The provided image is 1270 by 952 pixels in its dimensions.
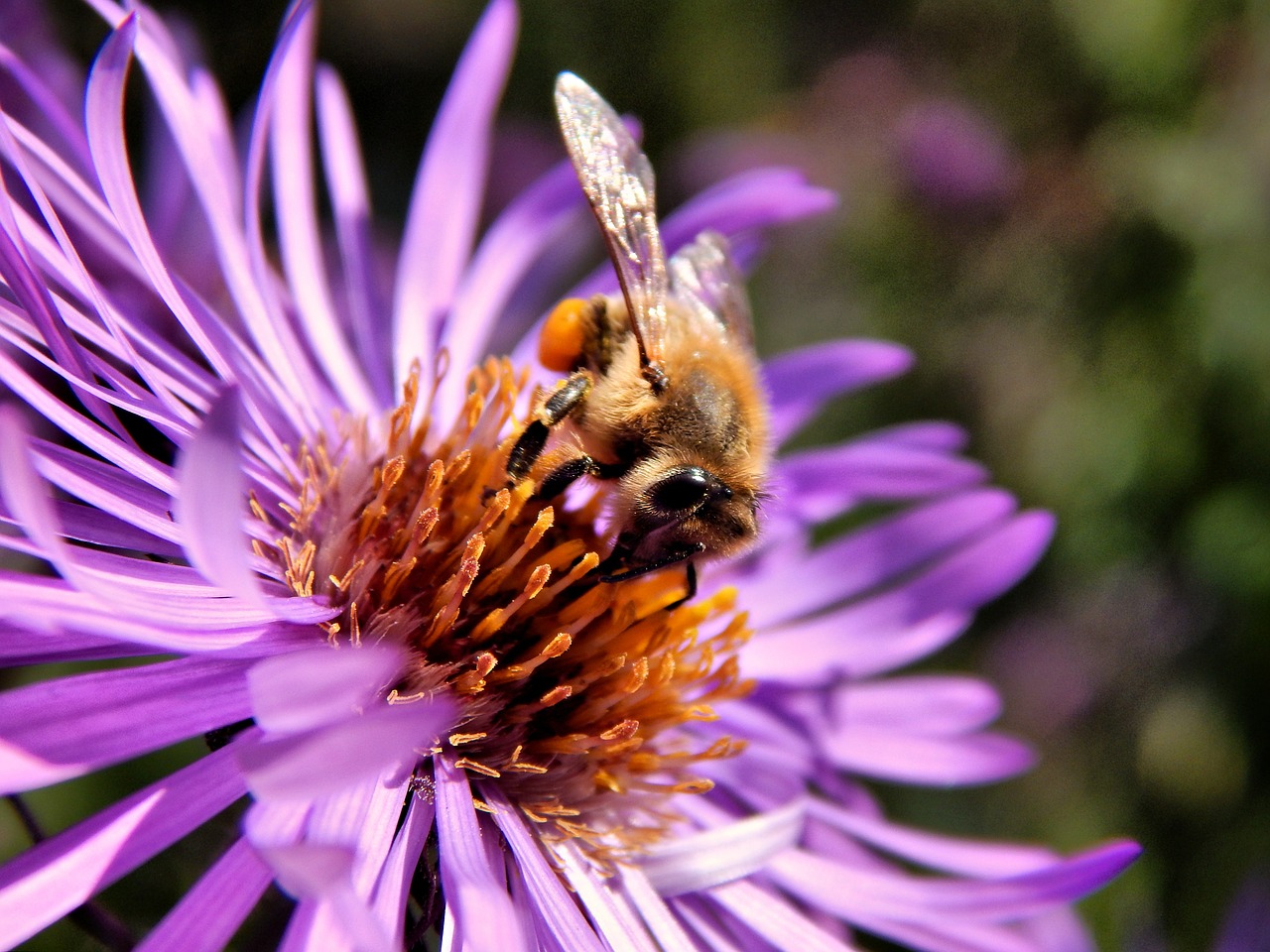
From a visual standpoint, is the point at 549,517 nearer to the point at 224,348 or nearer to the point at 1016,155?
the point at 224,348

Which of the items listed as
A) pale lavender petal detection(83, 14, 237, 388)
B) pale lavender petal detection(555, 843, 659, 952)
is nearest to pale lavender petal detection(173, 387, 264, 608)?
pale lavender petal detection(83, 14, 237, 388)

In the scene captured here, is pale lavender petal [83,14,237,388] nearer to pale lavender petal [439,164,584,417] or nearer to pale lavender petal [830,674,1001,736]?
pale lavender petal [439,164,584,417]

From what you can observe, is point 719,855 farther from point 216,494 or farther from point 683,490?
point 216,494

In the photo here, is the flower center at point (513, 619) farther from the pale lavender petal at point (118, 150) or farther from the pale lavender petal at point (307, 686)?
the pale lavender petal at point (307, 686)

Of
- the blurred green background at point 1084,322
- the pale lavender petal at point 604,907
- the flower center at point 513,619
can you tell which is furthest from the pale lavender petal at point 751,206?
the blurred green background at point 1084,322

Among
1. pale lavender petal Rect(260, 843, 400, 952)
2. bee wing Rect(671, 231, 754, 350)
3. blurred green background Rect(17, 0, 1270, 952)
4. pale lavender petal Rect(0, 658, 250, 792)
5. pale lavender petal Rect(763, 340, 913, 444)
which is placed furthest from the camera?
blurred green background Rect(17, 0, 1270, 952)

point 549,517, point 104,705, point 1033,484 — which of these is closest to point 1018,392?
point 1033,484

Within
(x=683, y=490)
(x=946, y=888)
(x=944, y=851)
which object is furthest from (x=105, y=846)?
(x=944, y=851)
